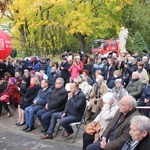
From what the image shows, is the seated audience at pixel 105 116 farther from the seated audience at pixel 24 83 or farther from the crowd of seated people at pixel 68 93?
the seated audience at pixel 24 83

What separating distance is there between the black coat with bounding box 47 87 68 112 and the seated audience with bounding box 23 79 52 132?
1.86ft

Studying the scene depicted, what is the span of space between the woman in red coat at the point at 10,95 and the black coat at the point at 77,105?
3160 mm

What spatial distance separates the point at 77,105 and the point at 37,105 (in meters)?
1.77

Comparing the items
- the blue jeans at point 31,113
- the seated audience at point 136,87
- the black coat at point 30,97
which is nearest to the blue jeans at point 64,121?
the blue jeans at point 31,113

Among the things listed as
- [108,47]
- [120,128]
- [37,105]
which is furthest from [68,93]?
[108,47]

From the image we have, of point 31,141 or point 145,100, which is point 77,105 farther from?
point 145,100

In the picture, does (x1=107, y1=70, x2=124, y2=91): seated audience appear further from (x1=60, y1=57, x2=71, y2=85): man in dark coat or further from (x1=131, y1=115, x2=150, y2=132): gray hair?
(x1=131, y1=115, x2=150, y2=132): gray hair

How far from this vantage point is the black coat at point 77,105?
7523mm

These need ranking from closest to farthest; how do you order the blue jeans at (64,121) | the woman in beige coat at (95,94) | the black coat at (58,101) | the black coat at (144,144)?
the black coat at (144,144), the blue jeans at (64,121), the black coat at (58,101), the woman in beige coat at (95,94)

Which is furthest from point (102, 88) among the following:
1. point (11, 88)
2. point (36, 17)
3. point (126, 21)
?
point (126, 21)

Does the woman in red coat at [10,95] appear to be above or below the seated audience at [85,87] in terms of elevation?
below

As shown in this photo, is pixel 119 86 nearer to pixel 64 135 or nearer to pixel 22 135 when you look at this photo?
pixel 64 135

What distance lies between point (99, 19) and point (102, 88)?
17976 millimetres

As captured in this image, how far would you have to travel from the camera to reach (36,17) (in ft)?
93.6
